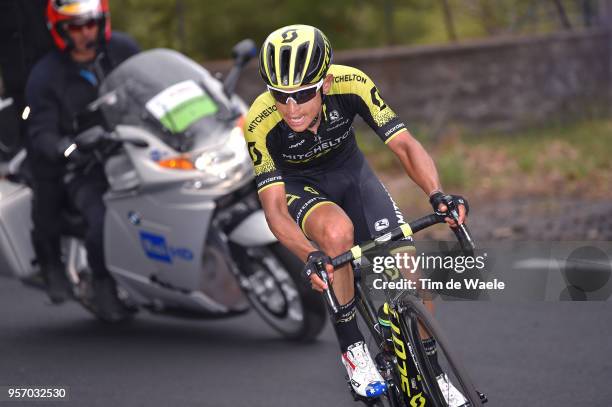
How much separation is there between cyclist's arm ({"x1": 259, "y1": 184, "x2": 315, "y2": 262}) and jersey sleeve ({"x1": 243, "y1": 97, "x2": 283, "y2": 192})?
0.06m

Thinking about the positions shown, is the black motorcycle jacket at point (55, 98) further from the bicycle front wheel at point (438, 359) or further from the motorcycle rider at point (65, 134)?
A: the bicycle front wheel at point (438, 359)

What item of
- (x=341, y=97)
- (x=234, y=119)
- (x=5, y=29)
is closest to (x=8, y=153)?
(x=5, y=29)

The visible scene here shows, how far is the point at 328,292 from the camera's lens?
18.7ft

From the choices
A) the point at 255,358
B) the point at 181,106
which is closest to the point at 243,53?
the point at 181,106

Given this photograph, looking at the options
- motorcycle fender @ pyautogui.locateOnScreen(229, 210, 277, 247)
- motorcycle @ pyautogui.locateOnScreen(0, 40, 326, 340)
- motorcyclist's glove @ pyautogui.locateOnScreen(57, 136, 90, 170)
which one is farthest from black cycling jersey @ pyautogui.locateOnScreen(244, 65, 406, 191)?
motorcyclist's glove @ pyautogui.locateOnScreen(57, 136, 90, 170)

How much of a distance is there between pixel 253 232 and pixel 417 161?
2.22 metres

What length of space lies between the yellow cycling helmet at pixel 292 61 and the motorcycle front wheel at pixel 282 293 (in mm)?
2338

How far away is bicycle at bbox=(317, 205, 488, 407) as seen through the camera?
5598 mm

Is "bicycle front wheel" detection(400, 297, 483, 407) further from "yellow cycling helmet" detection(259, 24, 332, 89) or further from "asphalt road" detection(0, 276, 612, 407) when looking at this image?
"asphalt road" detection(0, 276, 612, 407)

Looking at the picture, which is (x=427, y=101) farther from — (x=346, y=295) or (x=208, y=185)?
(x=346, y=295)

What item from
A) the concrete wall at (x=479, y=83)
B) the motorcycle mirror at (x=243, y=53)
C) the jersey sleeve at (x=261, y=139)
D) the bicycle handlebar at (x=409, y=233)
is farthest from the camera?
the concrete wall at (x=479, y=83)

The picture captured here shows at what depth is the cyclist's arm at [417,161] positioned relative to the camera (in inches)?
237

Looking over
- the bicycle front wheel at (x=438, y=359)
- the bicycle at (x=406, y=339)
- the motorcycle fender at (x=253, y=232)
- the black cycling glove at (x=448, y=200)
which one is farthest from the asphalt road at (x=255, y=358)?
the black cycling glove at (x=448, y=200)

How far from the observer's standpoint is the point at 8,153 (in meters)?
9.84
